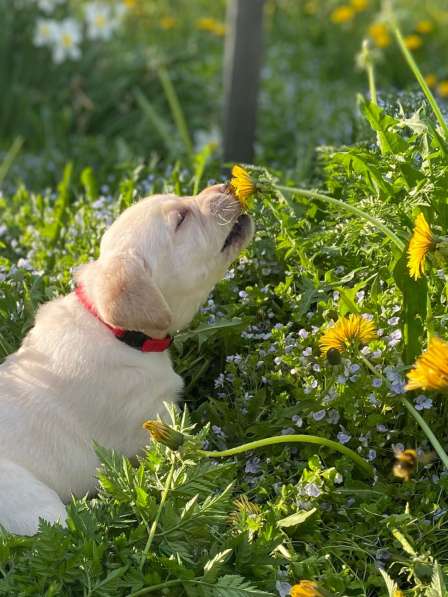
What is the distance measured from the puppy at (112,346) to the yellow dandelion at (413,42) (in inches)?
182

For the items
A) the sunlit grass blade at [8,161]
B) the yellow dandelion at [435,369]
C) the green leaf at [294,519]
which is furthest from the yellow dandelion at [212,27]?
the yellow dandelion at [435,369]

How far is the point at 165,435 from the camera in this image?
7.91ft

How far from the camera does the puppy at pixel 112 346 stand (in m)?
2.92

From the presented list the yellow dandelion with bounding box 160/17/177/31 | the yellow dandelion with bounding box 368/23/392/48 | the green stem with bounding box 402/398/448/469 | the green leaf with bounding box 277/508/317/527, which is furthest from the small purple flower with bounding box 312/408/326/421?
the yellow dandelion with bounding box 160/17/177/31

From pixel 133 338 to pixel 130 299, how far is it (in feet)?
0.85

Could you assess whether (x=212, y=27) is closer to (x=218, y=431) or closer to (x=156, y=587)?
(x=218, y=431)

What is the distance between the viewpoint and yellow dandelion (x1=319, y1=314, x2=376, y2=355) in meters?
2.69

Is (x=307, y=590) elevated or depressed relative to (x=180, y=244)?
depressed

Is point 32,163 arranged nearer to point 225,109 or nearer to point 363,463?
point 225,109

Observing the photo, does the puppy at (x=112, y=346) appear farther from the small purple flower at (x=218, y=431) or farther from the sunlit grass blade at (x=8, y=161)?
the sunlit grass blade at (x=8, y=161)

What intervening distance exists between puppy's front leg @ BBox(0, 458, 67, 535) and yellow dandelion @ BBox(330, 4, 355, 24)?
237 inches

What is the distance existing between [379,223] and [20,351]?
1.28m

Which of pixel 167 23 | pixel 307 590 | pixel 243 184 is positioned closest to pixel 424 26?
pixel 167 23

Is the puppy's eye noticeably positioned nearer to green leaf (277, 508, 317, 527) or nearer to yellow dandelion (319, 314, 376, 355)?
yellow dandelion (319, 314, 376, 355)
